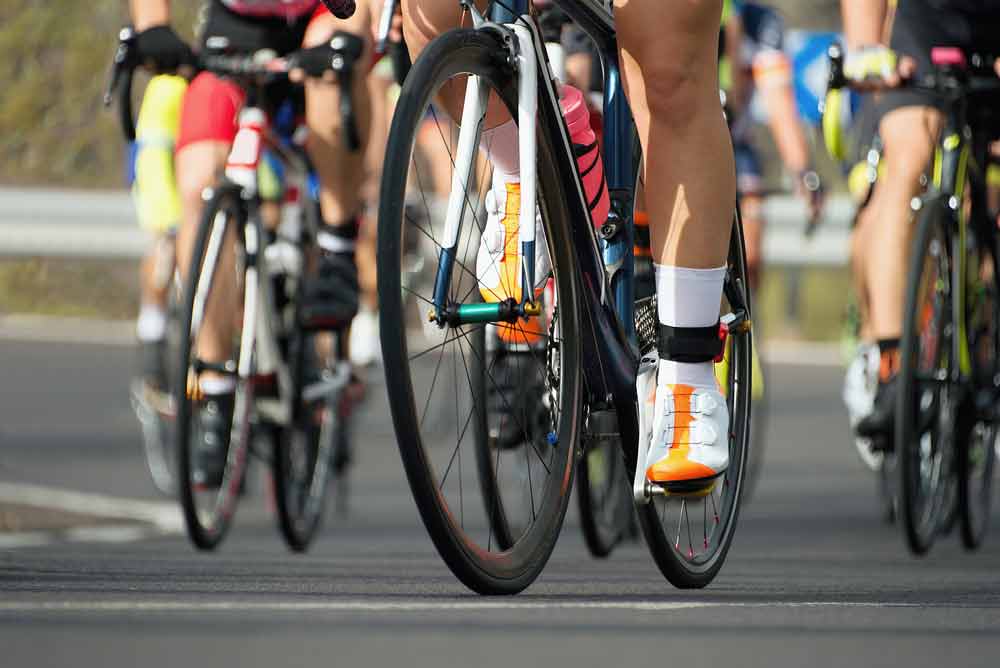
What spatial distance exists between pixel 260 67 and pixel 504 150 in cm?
285

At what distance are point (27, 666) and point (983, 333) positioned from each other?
13.1 feet

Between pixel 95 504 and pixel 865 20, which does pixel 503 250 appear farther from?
pixel 95 504

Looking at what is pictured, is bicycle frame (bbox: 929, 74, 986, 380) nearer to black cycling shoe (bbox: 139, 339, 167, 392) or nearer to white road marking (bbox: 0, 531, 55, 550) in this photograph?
white road marking (bbox: 0, 531, 55, 550)

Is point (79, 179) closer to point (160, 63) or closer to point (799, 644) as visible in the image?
point (160, 63)

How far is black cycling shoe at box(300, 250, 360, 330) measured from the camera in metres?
7.27

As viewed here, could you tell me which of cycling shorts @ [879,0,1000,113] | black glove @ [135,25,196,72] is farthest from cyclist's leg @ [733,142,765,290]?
black glove @ [135,25,196,72]

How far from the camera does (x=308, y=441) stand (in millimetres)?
7371

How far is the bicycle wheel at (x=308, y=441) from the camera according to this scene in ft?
23.1

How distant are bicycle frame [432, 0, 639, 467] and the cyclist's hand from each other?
6.05ft

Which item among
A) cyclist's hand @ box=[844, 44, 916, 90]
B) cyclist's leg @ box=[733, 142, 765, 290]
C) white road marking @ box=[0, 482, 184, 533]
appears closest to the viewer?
cyclist's hand @ box=[844, 44, 916, 90]

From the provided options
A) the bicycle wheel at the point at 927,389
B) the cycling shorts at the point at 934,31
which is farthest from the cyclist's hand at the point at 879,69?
the bicycle wheel at the point at 927,389

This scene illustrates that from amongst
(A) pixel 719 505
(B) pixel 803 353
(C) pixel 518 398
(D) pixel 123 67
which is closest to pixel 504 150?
(C) pixel 518 398

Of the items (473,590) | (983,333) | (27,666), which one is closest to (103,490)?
(983,333)

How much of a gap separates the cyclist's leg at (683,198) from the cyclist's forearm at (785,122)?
6150 mm
